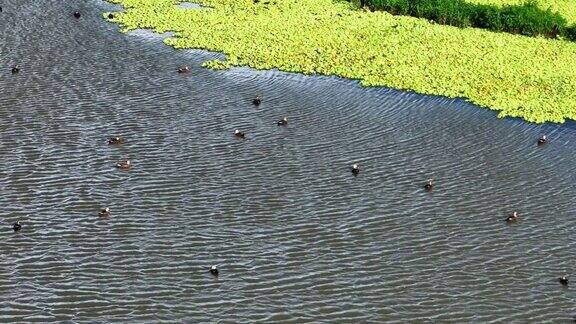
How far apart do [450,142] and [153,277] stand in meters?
14.1

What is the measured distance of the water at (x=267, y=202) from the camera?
63.5 ft

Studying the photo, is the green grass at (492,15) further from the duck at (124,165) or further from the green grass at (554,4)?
the duck at (124,165)

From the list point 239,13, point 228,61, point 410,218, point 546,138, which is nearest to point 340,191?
point 410,218

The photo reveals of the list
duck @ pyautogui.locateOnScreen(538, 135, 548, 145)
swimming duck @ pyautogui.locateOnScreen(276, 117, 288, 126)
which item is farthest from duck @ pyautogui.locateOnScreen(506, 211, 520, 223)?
swimming duck @ pyautogui.locateOnScreen(276, 117, 288, 126)

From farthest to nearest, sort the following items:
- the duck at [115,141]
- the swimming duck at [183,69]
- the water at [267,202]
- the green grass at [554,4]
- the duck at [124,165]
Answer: the green grass at [554,4] → the swimming duck at [183,69] → the duck at [115,141] → the duck at [124,165] → the water at [267,202]

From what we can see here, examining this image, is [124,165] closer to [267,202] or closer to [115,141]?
[115,141]

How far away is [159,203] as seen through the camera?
23656mm

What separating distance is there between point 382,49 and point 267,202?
17.6 meters

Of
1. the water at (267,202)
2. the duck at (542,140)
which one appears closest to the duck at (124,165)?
the water at (267,202)

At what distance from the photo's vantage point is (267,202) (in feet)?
78.7

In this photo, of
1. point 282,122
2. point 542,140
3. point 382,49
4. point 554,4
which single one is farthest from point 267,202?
point 554,4

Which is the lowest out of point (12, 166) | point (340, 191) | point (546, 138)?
point (12, 166)

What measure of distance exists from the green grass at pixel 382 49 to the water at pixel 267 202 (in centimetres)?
156

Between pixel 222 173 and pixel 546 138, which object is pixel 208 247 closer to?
pixel 222 173
